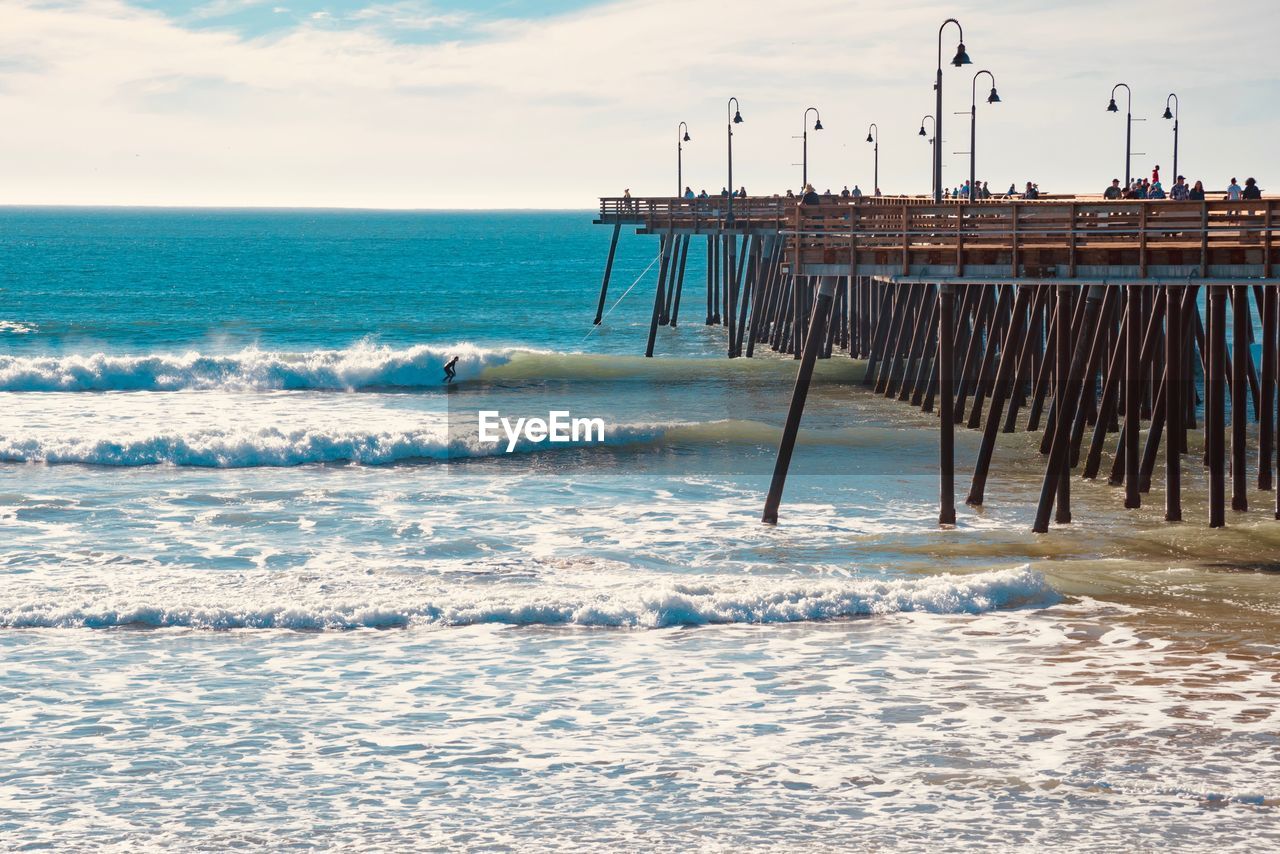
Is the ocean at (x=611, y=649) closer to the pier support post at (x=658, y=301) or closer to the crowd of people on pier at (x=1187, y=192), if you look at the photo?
the crowd of people on pier at (x=1187, y=192)

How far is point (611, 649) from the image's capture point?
48.3 feet

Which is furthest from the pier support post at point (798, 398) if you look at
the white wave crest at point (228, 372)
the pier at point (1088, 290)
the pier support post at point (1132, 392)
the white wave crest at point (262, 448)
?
the white wave crest at point (228, 372)

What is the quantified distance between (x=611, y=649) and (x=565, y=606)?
4.62 ft

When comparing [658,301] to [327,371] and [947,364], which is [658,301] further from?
[947,364]

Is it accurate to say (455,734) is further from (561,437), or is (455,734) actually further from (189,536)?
(561,437)

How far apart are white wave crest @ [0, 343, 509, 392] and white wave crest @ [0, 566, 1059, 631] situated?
975 inches

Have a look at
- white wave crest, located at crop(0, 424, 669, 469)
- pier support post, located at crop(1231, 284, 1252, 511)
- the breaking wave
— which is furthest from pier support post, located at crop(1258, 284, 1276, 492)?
the breaking wave

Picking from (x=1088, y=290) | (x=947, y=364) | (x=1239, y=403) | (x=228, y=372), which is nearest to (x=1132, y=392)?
(x=1239, y=403)

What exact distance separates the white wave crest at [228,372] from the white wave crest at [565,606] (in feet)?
81.2

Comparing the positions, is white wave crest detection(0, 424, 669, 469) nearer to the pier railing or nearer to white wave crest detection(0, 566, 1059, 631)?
the pier railing

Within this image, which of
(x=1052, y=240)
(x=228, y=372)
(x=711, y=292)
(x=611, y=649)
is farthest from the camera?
(x=711, y=292)

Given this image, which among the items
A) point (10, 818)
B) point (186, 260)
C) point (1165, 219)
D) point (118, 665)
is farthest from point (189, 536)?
point (186, 260)

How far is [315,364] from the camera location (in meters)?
43.2

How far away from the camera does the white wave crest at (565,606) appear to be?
51.5 feet
